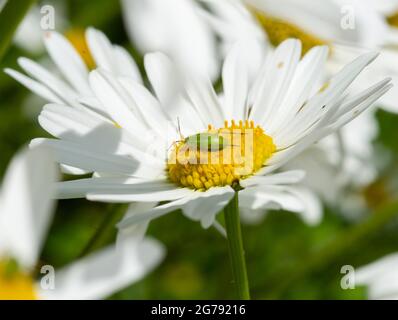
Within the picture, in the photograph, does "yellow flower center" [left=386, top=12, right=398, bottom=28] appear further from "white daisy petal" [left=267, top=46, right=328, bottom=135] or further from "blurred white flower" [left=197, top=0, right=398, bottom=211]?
"white daisy petal" [left=267, top=46, right=328, bottom=135]

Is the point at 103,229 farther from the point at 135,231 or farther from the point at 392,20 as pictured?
the point at 392,20

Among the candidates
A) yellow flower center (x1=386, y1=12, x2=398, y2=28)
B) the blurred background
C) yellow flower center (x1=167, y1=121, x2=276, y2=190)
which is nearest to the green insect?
yellow flower center (x1=167, y1=121, x2=276, y2=190)

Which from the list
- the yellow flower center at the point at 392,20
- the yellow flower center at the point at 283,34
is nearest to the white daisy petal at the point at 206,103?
the yellow flower center at the point at 283,34

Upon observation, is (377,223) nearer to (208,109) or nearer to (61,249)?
(208,109)

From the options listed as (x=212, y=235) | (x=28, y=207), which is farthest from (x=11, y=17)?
(x=212, y=235)

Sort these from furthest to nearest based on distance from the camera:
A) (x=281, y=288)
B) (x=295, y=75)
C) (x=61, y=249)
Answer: (x=61, y=249) < (x=281, y=288) < (x=295, y=75)
